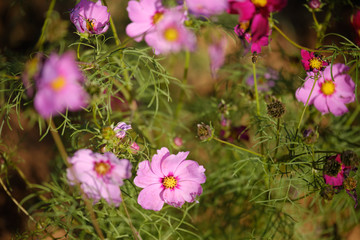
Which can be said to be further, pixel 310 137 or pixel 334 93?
pixel 334 93

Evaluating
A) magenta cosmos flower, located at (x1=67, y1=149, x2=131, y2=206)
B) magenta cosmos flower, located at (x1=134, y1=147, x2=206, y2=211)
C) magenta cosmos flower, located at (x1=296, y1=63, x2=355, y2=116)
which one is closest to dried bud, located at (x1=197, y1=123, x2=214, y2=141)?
magenta cosmos flower, located at (x1=134, y1=147, x2=206, y2=211)

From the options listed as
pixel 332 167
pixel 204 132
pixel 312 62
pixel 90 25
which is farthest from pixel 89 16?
pixel 332 167

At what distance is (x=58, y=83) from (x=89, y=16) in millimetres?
266

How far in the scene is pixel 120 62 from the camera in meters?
0.67

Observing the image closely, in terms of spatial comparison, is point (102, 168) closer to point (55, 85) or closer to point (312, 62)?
point (55, 85)

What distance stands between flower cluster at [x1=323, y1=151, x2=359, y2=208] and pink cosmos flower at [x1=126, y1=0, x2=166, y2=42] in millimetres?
447

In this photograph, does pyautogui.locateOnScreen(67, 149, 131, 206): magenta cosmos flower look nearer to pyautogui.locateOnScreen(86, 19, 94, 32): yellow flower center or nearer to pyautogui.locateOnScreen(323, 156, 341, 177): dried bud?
pyautogui.locateOnScreen(86, 19, 94, 32): yellow flower center

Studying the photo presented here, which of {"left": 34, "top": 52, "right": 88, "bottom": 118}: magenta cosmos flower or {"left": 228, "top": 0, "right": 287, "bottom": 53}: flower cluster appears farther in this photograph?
{"left": 228, "top": 0, "right": 287, "bottom": 53}: flower cluster

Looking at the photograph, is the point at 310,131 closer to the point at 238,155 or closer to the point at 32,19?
the point at 238,155

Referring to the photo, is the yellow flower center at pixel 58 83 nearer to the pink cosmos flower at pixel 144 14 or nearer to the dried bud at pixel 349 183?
the pink cosmos flower at pixel 144 14

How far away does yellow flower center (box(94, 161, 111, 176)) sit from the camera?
53 cm

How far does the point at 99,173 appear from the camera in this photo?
53 centimetres

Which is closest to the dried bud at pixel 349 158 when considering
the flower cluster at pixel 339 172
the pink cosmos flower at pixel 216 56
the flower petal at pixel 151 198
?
the flower cluster at pixel 339 172

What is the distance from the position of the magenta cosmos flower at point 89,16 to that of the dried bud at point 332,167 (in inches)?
20.6
